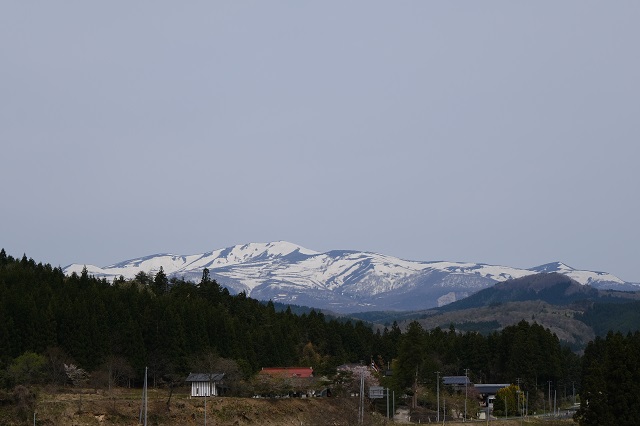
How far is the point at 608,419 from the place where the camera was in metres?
70.1

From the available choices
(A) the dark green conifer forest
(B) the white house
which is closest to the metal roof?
(A) the dark green conifer forest

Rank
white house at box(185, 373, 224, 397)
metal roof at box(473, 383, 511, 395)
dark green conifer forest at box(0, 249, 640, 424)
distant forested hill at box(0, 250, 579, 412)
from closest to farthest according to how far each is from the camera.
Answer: dark green conifer forest at box(0, 249, 640, 424), white house at box(185, 373, 224, 397), distant forested hill at box(0, 250, 579, 412), metal roof at box(473, 383, 511, 395)

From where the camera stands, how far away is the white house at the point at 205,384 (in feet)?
280

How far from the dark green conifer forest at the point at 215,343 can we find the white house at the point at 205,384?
467 cm

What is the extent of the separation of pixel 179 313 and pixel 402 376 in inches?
923

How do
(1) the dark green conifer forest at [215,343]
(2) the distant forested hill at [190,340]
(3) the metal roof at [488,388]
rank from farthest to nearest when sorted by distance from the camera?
(3) the metal roof at [488,388]
(2) the distant forested hill at [190,340]
(1) the dark green conifer forest at [215,343]

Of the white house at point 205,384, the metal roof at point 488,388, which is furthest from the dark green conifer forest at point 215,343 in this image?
the white house at point 205,384

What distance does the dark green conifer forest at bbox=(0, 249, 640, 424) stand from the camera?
81812 mm

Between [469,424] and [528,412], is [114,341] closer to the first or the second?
[469,424]

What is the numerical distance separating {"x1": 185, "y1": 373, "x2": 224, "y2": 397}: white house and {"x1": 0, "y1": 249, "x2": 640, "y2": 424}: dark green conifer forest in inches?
184

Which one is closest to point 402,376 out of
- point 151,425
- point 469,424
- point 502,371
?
point 469,424

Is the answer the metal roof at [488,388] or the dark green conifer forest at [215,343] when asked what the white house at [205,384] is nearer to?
the dark green conifer forest at [215,343]

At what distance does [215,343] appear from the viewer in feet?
323

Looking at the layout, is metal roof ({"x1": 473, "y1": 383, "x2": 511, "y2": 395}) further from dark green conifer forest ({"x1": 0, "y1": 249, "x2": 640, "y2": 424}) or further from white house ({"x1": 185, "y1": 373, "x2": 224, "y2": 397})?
white house ({"x1": 185, "y1": 373, "x2": 224, "y2": 397})
